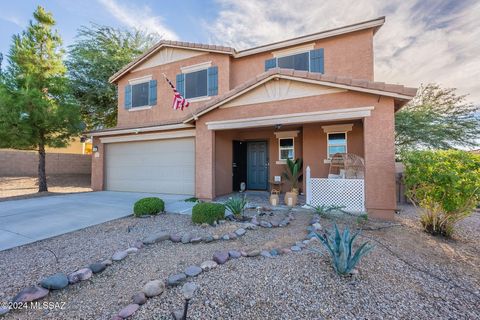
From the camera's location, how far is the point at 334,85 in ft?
21.7

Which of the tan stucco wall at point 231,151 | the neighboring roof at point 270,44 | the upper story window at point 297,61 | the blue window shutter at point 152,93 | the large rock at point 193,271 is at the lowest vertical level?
the large rock at point 193,271

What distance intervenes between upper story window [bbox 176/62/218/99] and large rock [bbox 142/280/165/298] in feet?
30.3

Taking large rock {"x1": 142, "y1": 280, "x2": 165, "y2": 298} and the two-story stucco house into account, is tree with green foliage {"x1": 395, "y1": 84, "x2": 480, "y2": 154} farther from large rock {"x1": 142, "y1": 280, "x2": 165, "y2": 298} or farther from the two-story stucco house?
large rock {"x1": 142, "y1": 280, "x2": 165, "y2": 298}

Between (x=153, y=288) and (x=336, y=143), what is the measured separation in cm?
838

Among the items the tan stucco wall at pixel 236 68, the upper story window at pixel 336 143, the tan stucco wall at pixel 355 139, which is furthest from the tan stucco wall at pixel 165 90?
the upper story window at pixel 336 143

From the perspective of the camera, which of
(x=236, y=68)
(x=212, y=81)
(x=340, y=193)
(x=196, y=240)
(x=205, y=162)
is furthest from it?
(x=236, y=68)

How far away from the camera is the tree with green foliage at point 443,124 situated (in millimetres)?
12727

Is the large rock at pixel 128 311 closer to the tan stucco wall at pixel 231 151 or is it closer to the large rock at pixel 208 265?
the large rock at pixel 208 265

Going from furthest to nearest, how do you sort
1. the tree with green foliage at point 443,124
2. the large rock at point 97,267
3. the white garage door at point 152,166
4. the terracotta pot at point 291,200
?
the tree with green foliage at point 443,124 < the white garage door at point 152,166 < the terracotta pot at point 291,200 < the large rock at point 97,267

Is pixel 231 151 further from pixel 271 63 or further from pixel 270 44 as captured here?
pixel 270 44

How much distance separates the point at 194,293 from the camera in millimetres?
2697

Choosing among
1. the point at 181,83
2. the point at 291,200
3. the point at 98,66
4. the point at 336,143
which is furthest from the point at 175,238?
the point at 98,66

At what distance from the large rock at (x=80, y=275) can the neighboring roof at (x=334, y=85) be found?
21.4 feet

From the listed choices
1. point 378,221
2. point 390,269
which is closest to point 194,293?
point 390,269
